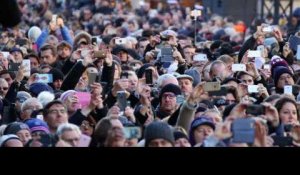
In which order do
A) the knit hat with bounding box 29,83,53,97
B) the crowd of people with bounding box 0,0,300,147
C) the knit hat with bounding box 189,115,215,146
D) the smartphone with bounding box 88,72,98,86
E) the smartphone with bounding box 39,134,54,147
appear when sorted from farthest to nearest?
the smartphone with bounding box 88,72,98,86
the knit hat with bounding box 29,83,53,97
the knit hat with bounding box 189,115,215,146
the crowd of people with bounding box 0,0,300,147
the smartphone with bounding box 39,134,54,147

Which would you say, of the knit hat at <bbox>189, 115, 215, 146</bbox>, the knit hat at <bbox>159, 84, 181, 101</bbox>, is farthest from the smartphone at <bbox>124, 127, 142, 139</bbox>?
the knit hat at <bbox>159, 84, 181, 101</bbox>

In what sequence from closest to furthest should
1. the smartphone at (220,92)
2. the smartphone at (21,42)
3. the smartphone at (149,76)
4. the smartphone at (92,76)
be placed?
the smartphone at (220,92) → the smartphone at (92,76) → the smartphone at (149,76) → the smartphone at (21,42)

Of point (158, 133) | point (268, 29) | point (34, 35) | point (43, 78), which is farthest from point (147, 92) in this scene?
point (34, 35)

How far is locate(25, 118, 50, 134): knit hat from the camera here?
13.6 metres

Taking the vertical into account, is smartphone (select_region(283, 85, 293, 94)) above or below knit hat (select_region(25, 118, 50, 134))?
above

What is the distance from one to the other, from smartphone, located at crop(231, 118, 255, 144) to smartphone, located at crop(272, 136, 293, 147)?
0.97 m

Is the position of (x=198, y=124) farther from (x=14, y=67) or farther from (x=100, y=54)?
(x=14, y=67)

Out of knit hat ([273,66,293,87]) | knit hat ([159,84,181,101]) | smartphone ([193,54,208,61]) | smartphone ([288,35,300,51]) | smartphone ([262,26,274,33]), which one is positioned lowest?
knit hat ([159,84,181,101])

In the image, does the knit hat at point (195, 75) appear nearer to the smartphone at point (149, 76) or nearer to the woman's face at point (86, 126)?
the smartphone at point (149, 76)

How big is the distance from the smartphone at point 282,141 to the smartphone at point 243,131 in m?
0.97

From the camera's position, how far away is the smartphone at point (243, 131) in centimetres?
1100

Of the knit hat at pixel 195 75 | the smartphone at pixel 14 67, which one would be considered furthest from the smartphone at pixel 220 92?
the smartphone at pixel 14 67

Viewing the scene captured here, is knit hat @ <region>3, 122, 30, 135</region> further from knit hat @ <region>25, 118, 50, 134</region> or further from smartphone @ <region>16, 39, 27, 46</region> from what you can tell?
smartphone @ <region>16, 39, 27, 46</region>
